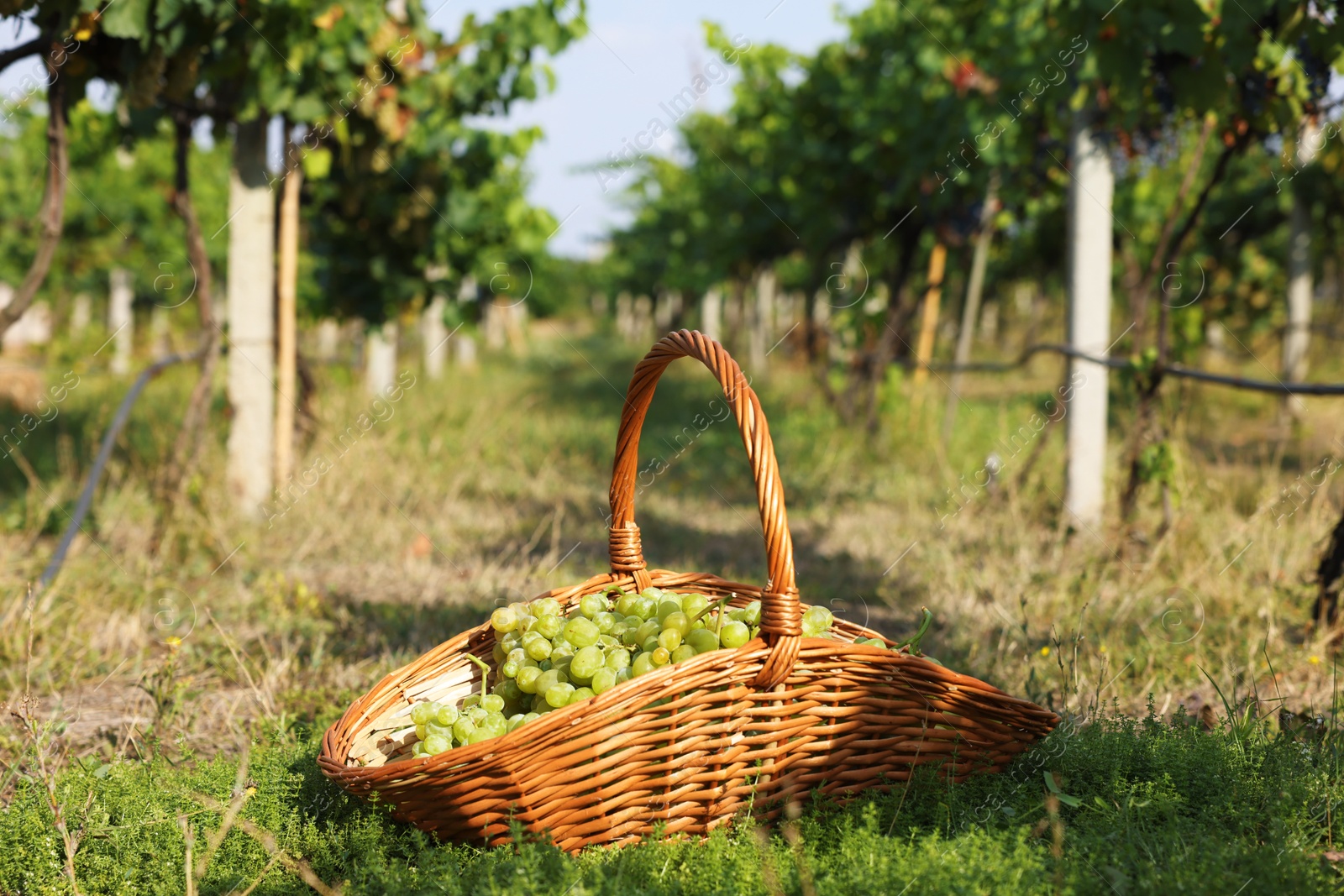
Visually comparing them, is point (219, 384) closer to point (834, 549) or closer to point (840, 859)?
point (834, 549)

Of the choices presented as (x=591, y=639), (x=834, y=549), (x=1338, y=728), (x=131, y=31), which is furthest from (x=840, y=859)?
(x=131, y=31)

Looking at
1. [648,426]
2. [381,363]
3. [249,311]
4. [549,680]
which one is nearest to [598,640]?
[549,680]

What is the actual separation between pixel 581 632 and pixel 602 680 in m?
0.12

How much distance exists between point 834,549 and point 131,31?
11.3ft

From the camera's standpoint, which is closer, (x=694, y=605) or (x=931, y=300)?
(x=694, y=605)

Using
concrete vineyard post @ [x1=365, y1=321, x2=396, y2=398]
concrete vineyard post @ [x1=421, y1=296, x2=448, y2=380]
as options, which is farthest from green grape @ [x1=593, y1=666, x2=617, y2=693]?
concrete vineyard post @ [x1=421, y1=296, x2=448, y2=380]

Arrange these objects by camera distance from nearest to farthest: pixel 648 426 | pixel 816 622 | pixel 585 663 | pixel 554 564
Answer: pixel 585 663
pixel 816 622
pixel 554 564
pixel 648 426

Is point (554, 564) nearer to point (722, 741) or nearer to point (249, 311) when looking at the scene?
point (722, 741)

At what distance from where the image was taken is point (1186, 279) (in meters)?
7.76

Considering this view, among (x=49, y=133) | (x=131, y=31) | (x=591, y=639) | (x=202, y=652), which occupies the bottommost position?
(x=202, y=652)

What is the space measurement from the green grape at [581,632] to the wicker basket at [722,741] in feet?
0.79

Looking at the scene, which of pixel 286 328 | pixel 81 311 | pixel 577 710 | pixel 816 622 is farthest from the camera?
pixel 81 311

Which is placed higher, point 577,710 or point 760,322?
point 760,322

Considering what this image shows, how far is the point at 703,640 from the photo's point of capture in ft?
5.75
